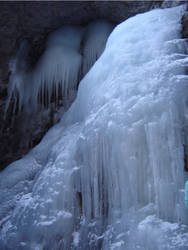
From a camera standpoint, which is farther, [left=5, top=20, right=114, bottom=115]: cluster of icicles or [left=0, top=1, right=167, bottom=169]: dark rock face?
[left=5, top=20, right=114, bottom=115]: cluster of icicles

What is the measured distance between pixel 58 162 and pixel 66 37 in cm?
212

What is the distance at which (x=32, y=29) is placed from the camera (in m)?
4.14

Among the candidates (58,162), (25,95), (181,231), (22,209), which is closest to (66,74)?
(25,95)

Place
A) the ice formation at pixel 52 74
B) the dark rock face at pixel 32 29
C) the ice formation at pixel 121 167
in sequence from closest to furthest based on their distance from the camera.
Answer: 1. the ice formation at pixel 121 167
2. the dark rock face at pixel 32 29
3. the ice formation at pixel 52 74

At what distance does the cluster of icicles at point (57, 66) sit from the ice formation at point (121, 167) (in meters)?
0.91

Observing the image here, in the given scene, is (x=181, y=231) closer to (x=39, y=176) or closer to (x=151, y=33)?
(x=39, y=176)

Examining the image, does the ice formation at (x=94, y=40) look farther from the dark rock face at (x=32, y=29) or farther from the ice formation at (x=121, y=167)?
the ice formation at (x=121, y=167)

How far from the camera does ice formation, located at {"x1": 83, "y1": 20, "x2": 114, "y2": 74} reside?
402cm

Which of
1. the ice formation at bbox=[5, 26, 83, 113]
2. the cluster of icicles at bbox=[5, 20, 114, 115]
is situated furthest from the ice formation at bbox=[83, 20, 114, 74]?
the ice formation at bbox=[5, 26, 83, 113]

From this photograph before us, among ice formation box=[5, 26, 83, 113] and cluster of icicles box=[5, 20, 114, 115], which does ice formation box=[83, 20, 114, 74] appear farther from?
ice formation box=[5, 26, 83, 113]

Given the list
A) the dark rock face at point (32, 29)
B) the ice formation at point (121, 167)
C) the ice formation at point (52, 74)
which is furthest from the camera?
the ice formation at point (52, 74)

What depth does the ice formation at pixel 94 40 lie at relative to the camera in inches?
158

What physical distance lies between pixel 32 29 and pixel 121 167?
2.70m

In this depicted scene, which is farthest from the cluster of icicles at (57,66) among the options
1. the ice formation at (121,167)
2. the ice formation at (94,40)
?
the ice formation at (121,167)
